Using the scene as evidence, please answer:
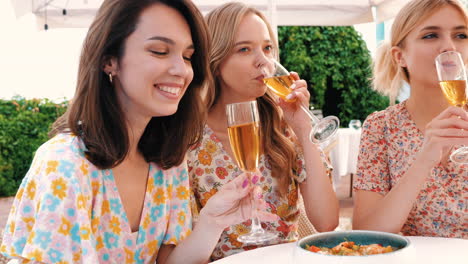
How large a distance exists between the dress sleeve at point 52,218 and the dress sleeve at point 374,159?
118 cm

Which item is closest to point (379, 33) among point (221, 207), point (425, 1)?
point (425, 1)

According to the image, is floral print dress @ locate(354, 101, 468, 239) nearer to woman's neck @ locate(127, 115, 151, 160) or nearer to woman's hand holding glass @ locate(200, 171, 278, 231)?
woman's hand holding glass @ locate(200, 171, 278, 231)

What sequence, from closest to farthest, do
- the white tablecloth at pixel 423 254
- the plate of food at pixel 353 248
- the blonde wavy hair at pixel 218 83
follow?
the plate of food at pixel 353 248 → the white tablecloth at pixel 423 254 → the blonde wavy hair at pixel 218 83

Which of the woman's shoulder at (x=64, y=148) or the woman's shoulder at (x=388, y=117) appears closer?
the woman's shoulder at (x=64, y=148)

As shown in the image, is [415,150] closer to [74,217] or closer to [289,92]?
[289,92]

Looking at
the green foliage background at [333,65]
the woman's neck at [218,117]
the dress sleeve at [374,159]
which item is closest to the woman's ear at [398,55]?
the dress sleeve at [374,159]

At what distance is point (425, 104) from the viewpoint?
221 cm

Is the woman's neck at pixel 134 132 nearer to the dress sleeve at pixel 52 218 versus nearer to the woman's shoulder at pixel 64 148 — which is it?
the woman's shoulder at pixel 64 148


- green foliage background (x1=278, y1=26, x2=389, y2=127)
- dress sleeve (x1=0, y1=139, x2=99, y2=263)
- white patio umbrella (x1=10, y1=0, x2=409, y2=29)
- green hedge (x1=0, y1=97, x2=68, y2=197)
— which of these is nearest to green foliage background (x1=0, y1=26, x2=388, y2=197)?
green foliage background (x1=278, y1=26, x2=389, y2=127)

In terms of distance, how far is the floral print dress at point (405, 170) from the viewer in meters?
2.06

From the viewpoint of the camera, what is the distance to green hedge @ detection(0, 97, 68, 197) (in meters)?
8.20

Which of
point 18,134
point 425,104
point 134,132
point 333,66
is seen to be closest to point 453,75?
point 425,104

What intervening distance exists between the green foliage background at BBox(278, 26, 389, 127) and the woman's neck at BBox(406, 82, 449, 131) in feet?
29.4

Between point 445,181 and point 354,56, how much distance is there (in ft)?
33.3
